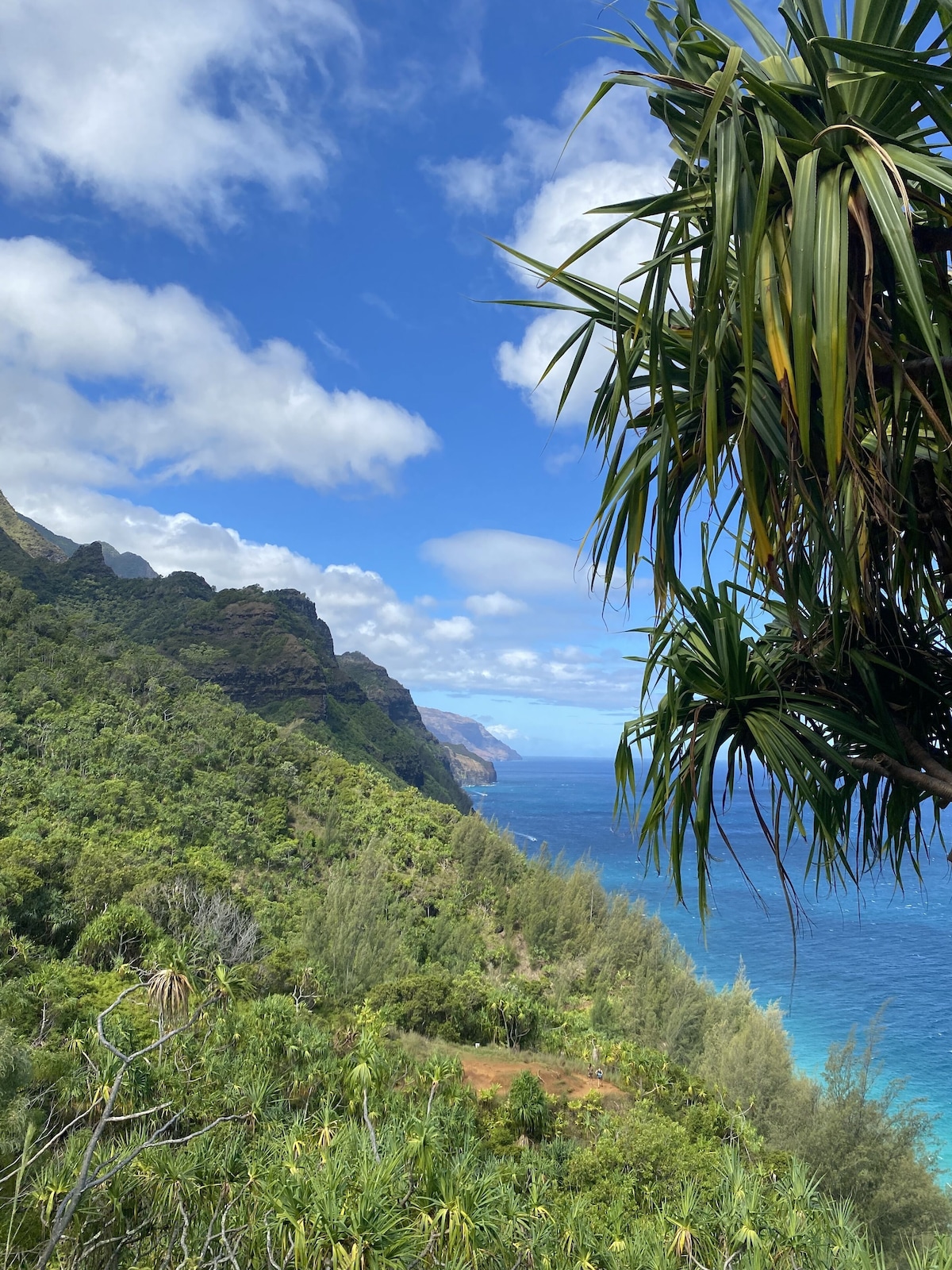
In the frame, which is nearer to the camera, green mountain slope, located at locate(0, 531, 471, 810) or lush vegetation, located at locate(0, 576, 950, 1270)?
lush vegetation, located at locate(0, 576, 950, 1270)

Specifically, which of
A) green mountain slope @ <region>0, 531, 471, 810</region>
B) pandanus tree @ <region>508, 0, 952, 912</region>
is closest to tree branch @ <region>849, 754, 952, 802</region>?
pandanus tree @ <region>508, 0, 952, 912</region>

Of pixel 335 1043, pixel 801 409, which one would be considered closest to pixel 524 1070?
pixel 335 1043

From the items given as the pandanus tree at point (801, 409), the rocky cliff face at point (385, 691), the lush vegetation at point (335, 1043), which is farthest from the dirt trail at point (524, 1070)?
the rocky cliff face at point (385, 691)

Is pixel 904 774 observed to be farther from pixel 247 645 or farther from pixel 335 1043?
pixel 247 645

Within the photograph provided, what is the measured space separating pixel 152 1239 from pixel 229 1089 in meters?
3.15

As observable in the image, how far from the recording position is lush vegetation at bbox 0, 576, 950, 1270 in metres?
5.25

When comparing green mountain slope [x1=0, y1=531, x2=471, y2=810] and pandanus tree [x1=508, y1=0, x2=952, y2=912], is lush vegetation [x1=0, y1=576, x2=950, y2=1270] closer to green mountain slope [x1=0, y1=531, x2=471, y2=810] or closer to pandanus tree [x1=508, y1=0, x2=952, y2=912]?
pandanus tree [x1=508, y1=0, x2=952, y2=912]

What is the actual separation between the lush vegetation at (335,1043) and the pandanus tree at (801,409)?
2065mm

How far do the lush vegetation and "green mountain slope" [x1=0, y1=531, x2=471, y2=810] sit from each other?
63.5 ft

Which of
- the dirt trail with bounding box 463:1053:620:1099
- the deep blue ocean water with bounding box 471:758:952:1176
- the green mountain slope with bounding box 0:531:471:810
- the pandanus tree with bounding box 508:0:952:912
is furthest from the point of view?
the green mountain slope with bounding box 0:531:471:810

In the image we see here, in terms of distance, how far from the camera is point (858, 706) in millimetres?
2400

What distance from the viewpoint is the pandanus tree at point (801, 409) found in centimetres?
164

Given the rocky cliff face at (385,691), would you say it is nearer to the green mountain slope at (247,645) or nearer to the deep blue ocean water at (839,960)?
the green mountain slope at (247,645)

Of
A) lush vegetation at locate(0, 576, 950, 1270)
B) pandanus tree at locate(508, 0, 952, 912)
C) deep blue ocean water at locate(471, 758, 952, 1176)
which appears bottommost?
deep blue ocean water at locate(471, 758, 952, 1176)
